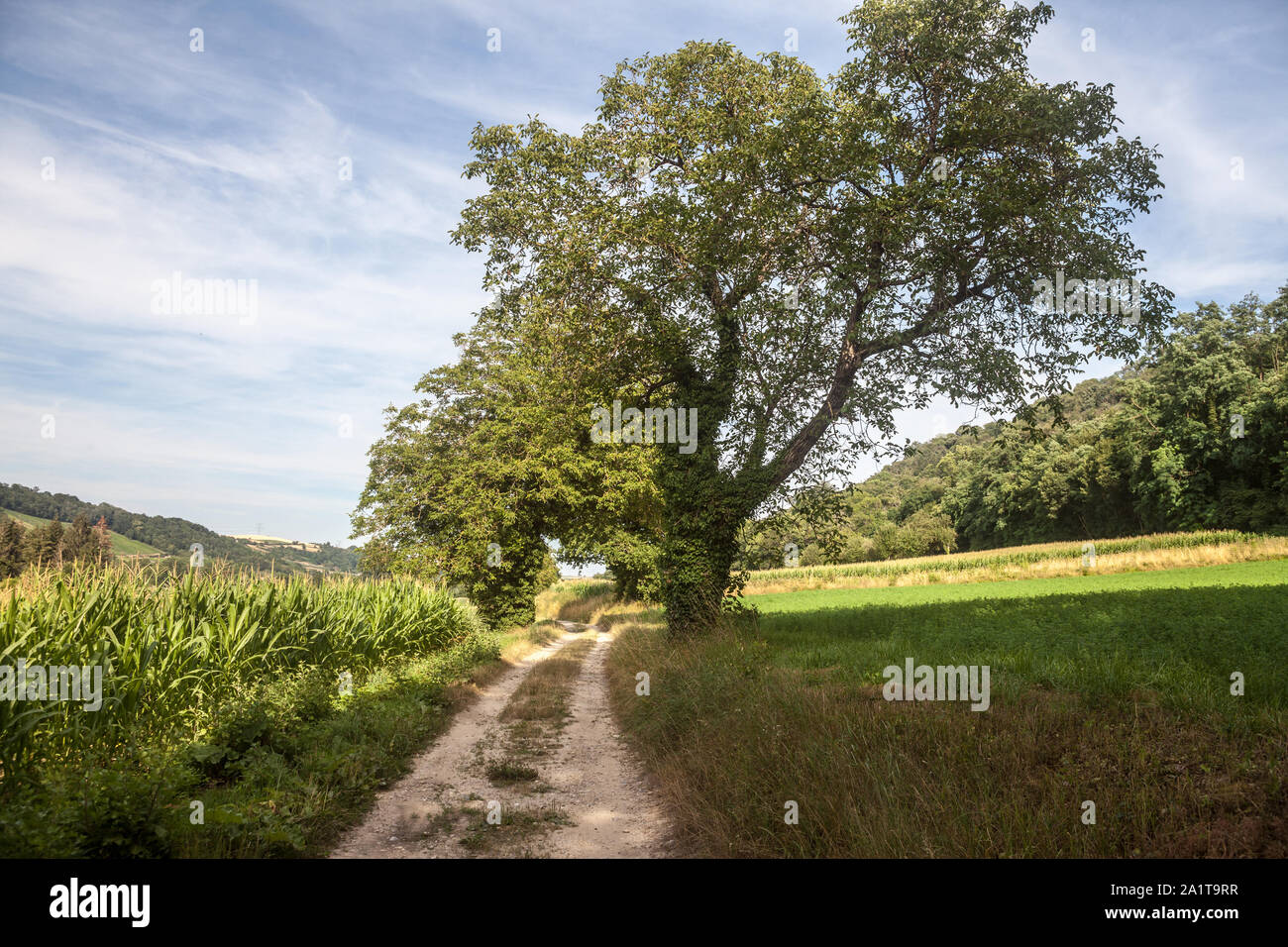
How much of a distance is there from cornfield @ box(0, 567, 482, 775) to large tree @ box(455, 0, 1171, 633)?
27.6 feet

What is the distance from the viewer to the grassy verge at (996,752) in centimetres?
387

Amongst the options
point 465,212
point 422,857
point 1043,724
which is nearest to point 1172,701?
point 1043,724

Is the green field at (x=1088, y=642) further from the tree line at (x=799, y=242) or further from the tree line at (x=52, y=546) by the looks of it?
the tree line at (x=52, y=546)

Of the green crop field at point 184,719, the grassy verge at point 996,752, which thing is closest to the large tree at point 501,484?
the green crop field at point 184,719

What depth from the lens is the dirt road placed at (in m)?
5.29

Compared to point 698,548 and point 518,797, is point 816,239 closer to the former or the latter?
point 698,548

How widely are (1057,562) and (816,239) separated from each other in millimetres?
30831

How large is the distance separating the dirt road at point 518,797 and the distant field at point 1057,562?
32.6 meters

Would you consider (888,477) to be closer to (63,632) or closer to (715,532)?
(715,532)

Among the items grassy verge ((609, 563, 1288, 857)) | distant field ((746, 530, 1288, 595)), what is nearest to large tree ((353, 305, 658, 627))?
grassy verge ((609, 563, 1288, 857))

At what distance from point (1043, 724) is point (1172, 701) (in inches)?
52.0

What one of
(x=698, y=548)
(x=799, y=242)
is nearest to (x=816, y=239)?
(x=799, y=242)

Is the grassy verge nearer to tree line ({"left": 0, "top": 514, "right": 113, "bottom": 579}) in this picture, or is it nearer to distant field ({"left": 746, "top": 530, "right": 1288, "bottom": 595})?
tree line ({"left": 0, "top": 514, "right": 113, "bottom": 579})
